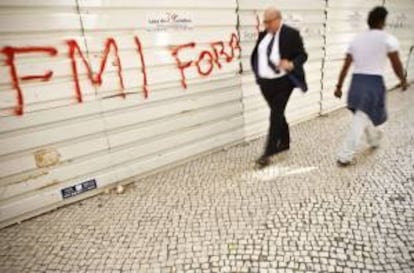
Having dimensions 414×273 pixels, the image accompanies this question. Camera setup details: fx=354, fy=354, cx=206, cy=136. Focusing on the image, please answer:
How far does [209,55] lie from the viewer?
455 centimetres

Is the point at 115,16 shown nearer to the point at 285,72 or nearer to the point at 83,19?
the point at 83,19

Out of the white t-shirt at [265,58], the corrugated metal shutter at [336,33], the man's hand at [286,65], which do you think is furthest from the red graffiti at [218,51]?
the corrugated metal shutter at [336,33]

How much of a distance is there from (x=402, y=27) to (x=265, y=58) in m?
6.47

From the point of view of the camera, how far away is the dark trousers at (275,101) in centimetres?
418

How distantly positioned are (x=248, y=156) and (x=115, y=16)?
236 centimetres

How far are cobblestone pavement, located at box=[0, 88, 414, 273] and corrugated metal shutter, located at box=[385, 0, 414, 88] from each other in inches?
192

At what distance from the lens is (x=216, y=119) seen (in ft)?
15.8

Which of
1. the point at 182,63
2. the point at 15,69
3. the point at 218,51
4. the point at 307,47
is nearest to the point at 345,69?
the point at 218,51

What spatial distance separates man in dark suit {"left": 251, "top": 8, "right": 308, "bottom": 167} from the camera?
3.95 metres

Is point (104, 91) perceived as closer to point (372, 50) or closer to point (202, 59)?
point (202, 59)

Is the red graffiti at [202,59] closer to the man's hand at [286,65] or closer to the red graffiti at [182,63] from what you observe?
the red graffiti at [182,63]

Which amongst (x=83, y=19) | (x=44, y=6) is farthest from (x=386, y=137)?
(x=44, y=6)

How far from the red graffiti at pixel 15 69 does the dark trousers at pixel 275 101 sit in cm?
233

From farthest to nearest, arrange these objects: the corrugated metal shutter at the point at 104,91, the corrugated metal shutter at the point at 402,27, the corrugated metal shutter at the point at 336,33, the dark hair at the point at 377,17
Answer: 1. the corrugated metal shutter at the point at 402,27
2. the corrugated metal shutter at the point at 336,33
3. the dark hair at the point at 377,17
4. the corrugated metal shutter at the point at 104,91
